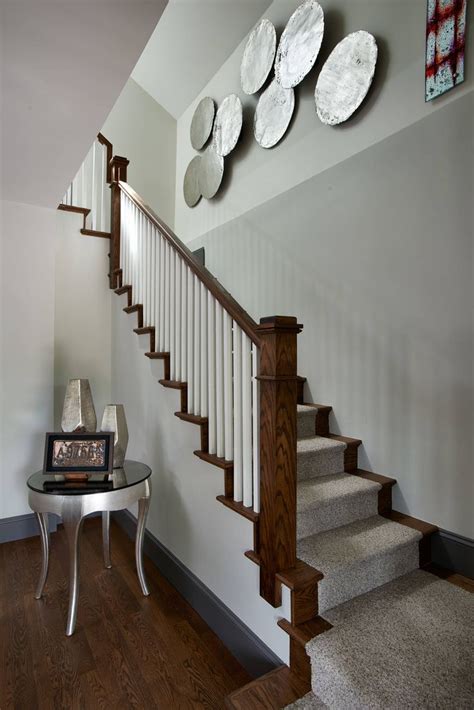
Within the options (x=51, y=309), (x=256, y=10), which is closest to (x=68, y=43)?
(x=51, y=309)

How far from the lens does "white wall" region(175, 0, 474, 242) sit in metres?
2.30

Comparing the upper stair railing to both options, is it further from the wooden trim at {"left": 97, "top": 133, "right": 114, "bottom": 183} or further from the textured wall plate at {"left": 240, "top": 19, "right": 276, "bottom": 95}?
the textured wall plate at {"left": 240, "top": 19, "right": 276, "bottom": 95}

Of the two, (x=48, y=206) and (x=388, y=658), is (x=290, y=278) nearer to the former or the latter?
(x=48, y=206)

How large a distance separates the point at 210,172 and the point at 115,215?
4.54 ft

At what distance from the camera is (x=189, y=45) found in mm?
4320

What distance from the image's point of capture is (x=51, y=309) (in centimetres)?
314

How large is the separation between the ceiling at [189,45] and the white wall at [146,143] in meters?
0.18

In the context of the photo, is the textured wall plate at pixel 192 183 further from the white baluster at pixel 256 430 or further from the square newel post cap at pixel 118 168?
the white baluster at pixel 256 430

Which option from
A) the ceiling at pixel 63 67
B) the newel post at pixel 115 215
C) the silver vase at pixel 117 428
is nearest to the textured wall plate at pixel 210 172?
the newel post at pixel 115 215

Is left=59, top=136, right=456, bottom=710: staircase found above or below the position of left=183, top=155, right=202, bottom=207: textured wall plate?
below

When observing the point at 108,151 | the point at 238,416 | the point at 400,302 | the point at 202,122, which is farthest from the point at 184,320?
the point at 202,122

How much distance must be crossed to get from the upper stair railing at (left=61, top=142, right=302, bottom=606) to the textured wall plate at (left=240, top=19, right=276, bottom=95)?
1.72 meters

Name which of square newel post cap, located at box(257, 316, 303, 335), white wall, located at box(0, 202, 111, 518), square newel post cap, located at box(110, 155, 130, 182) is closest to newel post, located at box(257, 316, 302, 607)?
square newel post cap, located at box(257, 316, 303, 335)

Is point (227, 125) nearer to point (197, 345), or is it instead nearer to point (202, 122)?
point (202, 122)
